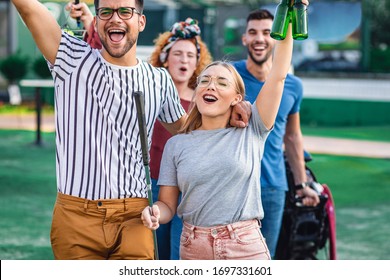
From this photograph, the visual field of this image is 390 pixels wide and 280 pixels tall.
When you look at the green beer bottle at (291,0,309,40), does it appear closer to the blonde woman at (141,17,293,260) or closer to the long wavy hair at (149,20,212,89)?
the blonde woman at (141,17,293,260)

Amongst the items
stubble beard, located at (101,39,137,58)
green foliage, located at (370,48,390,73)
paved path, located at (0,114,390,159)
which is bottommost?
paved path, located at (0,114,390,159)

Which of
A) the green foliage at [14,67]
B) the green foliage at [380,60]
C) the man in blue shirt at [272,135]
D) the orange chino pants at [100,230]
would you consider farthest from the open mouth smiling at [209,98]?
the green foliage at [380,60]

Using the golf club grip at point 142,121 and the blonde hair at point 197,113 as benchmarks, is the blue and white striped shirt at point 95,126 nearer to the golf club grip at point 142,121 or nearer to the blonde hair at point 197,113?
the golf club grip at point 142,121

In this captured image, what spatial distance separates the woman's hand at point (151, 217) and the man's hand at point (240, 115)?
480 mm

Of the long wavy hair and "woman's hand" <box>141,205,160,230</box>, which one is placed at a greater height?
the long wavy hair

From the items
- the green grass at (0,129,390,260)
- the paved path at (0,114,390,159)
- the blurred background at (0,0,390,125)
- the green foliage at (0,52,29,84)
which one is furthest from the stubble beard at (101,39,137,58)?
the green foliage at (0,52,29,84)

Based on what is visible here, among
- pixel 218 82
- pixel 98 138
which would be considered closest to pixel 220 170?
pixel 218 82

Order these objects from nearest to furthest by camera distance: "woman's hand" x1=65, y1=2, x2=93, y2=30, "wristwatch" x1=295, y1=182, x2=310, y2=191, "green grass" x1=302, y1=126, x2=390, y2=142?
"woman's hand" x1=65, y1=2, x2=93, y2=30, "wristwatch" x1=295, y1=182, x2=310, y2=191, "green grass" x1=302, y1=126, x2=390, y2=142

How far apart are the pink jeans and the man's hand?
0.38 m

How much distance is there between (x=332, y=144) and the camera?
14.7 m

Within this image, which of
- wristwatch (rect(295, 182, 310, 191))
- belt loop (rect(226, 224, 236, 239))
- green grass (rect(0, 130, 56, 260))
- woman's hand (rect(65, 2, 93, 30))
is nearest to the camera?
belt loop (rect(226, 224, 236, 239))

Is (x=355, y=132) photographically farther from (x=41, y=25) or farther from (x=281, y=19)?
(x=41, y=25)

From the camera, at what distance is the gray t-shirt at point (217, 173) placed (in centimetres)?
327

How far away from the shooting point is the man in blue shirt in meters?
4.97
